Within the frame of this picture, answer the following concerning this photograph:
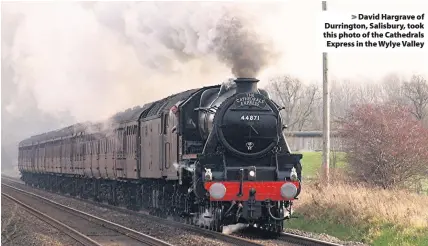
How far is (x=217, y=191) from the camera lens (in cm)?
1402

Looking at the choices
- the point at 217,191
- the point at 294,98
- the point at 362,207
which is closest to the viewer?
the point at 217,191

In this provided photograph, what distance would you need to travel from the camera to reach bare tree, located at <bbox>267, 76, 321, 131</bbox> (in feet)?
138

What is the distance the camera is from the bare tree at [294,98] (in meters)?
42.2

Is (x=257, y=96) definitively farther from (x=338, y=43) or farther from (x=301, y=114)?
(x=301, y=114)

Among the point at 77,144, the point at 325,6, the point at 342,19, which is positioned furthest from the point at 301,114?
the point at 342,19

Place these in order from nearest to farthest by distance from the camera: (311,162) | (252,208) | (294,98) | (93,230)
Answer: (252,208)
(93,230)
(311,162)
(294,98)

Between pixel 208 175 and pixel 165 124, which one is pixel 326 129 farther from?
pixel 208 175

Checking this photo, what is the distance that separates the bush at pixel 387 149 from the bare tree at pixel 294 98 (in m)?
17.1

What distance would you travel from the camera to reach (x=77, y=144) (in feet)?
109

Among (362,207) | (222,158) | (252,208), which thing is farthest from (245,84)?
(362,207)

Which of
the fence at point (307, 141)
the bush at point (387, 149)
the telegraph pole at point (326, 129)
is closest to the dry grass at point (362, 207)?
the telegraph pole at point (326, 129)

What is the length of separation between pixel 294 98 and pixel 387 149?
20.6m

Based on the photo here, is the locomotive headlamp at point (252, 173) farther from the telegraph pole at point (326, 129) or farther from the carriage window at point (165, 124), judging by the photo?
the telegraph pole at point (326, 129)

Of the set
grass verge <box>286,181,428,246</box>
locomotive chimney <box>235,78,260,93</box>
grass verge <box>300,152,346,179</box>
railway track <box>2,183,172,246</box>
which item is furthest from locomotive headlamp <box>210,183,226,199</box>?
grass verge <box>300,152,346,179</box>
